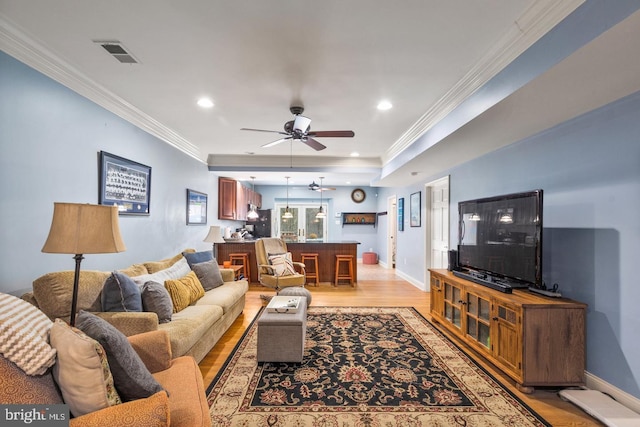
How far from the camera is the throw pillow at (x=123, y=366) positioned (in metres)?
1.33

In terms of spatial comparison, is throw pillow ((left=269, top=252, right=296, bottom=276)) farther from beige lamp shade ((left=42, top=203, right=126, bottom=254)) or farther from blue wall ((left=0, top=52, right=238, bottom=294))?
beige lamp shade ((left=42, top=203, right=126, bottom=254))

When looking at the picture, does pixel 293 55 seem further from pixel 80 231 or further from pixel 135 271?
pixel 135 271

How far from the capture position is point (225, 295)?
3.56 m

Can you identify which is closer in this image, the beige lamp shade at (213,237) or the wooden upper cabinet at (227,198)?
the beige lamp shade at (213,237)

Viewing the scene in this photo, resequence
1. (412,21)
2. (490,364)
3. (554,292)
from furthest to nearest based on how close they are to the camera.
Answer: (490,364) < (554,292) < (412,21)

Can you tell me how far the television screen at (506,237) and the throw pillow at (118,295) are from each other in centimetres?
329

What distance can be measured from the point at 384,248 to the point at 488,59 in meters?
7.10

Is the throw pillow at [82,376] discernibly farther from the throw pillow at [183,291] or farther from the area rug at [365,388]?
the throw pillow at [183,291]

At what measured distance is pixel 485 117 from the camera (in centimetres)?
258

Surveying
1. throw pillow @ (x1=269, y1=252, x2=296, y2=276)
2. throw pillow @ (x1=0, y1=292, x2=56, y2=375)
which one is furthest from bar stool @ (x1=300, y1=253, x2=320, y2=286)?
throw pillow @ (x1=0, y1=292, x2=56, y2=375)

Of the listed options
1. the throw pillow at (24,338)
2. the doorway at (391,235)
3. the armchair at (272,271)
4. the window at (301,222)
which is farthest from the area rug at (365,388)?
the window at (301,222)

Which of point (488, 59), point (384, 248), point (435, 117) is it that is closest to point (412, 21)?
point (488, 59)

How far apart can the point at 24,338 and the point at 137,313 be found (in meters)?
1.19

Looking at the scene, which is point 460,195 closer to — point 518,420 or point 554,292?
point 554,292
